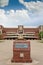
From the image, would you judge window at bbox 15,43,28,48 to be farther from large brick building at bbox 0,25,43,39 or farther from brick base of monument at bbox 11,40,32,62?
large brick building at bbox 0,25,43,39

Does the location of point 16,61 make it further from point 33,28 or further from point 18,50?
point 33,28

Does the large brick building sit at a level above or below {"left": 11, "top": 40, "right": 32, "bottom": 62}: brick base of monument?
below

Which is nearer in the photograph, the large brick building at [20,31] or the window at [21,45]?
the window at [21,45]

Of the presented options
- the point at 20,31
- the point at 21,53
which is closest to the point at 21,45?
the point at 21,53

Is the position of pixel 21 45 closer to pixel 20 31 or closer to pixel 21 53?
pixel 21 53

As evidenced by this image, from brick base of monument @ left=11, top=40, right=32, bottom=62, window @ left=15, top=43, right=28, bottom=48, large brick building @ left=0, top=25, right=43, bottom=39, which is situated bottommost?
large brick building @ left=0, top=25, right=43, bottom=39

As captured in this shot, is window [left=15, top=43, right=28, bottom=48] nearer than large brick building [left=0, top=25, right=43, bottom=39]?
Yes

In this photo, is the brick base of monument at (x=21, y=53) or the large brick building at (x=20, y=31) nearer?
the brick base of monument at (x=21, y=53)

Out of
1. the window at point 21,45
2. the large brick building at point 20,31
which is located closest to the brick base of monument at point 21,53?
the window at point 21,45

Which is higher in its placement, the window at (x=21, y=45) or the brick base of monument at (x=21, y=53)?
the window at (x=21, y=45)

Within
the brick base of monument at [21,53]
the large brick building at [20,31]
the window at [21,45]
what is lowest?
the large brick building at [20,31]

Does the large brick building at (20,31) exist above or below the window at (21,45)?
below

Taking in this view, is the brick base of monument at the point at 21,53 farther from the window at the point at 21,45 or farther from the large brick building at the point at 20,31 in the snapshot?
the large brick building at the point at 20,31

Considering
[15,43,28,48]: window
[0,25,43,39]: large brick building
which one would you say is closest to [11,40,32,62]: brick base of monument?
[15,43,28,48]: window
